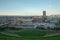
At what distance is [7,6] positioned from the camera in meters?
1.74

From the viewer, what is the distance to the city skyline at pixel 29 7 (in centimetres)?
173

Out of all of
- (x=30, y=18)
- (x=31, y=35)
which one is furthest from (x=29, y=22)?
(x=31, y=35)

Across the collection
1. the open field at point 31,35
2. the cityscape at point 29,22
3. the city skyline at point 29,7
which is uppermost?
the city skyline at point 29,7

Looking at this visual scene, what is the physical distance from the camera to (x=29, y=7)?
1.74 meters

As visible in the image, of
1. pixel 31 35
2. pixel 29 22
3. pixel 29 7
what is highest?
pixel 29 7

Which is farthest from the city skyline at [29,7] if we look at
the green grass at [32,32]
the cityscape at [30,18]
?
the green grass at [32,32]

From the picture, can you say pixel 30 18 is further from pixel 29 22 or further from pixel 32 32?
pixel 32 32

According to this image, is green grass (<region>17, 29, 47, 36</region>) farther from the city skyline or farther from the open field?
the city skyline

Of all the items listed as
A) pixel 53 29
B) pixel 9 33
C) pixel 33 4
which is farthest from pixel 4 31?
pixel 53 29

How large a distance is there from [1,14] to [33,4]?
538 millimetres

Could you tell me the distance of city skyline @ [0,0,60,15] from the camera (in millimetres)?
1733

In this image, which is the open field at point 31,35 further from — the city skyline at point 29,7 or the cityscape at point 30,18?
the city skyline at point 29,7

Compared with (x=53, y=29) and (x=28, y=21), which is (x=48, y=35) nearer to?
(x=53, y=29)

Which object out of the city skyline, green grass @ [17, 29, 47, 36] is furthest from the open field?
the city skyline
